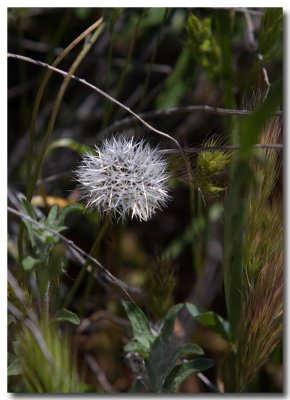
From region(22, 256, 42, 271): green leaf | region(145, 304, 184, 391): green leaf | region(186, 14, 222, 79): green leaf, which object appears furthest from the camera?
region(186, 14, 222, 79): green leaf

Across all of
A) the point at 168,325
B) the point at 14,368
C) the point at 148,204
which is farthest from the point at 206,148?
the point at 14,368

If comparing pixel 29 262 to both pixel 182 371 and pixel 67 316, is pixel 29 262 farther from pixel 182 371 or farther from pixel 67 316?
pixel 182 371

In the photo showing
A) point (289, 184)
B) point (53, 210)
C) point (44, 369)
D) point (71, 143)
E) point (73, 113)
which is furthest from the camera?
point (73, 113)

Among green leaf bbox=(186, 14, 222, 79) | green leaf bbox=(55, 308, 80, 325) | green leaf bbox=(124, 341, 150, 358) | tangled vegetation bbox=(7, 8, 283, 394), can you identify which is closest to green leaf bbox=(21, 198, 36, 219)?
tangled vegetation bbox=(7, 8, 283, 394)

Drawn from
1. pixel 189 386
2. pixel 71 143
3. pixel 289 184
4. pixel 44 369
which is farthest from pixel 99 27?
pixel 189 386

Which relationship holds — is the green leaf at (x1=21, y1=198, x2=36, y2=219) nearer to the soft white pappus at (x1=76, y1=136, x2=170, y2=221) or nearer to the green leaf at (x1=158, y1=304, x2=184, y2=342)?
the soft white pappus at (x1=76, y1=136, x2=170, y2=221)

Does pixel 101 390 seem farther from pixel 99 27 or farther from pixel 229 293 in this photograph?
pixel 99 27
